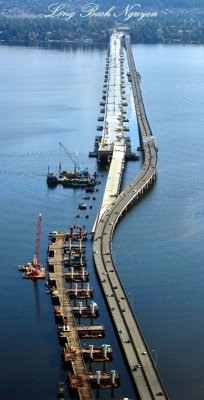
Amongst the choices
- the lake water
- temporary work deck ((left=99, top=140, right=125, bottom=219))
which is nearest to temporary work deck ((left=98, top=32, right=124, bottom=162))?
temporary work deck ((left=99, top=140, right=125, bottom=219))

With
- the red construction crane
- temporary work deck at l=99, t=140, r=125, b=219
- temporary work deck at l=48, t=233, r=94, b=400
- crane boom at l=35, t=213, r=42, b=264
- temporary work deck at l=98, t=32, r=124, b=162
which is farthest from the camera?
temporary work deck at l=98, t=32, r=124, b=162

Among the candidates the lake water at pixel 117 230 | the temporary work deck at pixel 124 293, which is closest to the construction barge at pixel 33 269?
the lake water at pixel 117 230

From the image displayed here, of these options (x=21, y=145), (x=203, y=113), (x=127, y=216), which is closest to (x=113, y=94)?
(x=203, y=113)

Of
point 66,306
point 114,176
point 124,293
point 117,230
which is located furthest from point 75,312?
point 114,176

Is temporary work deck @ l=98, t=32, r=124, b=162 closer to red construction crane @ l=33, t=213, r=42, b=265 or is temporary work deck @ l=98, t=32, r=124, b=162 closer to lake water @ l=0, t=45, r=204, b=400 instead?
lake water @ l=0, t=45, r=204, b=400

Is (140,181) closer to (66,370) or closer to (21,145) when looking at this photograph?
(21,145)

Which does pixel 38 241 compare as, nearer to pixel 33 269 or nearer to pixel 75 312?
pixel 33 269
